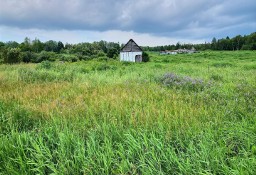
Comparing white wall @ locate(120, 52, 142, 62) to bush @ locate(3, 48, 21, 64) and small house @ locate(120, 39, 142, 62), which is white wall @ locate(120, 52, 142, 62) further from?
bush @ locate(3, 48, 21, 64)

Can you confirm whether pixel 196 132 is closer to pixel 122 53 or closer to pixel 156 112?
pixel 156 112

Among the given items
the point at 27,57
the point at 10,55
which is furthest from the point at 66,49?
the point at 10,55

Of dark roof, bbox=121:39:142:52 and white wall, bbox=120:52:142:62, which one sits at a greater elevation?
dark roof, bbox=121:39:142:52

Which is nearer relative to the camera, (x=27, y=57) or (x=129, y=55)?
(x=27, y=57)

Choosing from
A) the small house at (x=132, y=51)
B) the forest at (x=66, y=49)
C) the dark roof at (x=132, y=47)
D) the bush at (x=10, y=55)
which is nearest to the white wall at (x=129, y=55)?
the small house at (x=132, y=51)

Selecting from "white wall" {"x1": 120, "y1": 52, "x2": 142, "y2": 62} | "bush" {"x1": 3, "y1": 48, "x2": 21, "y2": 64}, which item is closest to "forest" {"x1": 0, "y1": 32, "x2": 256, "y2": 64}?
"bush" {"x1": 3, "y1": 48, "x2": 21, "y2": 64}

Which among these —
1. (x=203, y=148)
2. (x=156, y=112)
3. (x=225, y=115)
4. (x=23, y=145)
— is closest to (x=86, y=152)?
(x=23, y=145)

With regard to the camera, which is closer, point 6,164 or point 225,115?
point 6,164

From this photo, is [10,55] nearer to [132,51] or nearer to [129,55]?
[129,55]

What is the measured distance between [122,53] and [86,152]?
140ft

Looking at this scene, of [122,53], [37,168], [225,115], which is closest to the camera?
[37,168]

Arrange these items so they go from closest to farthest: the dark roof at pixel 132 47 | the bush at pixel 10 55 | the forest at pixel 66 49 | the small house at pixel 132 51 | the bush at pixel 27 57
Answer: the bush at pixel 10 55 → the forest at pixel 66 49 → the bush at pixel 27 57 → the small house at pixel 132 51 → the dark roof at pixel 132 47

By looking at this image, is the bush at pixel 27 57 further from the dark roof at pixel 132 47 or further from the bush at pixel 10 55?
the dark roof at pixel 132 47

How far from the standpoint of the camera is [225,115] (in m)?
4.71
